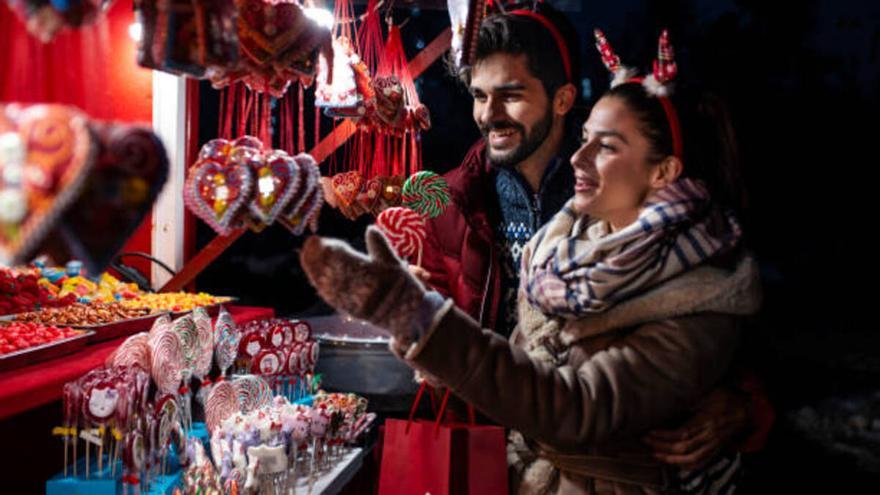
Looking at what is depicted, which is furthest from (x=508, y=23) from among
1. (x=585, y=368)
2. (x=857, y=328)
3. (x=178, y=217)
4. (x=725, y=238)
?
(x=178, y=217)

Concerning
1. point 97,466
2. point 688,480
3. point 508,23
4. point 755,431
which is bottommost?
point 97,466

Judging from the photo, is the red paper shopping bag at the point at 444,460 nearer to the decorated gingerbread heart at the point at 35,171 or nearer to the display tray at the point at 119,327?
the decorated gingerbread heart at the point at 35,171

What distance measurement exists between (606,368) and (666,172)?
1.61 feet

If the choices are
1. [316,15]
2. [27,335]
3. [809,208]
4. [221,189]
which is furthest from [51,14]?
[809,208]

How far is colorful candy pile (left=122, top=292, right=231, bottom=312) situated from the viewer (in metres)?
3.64

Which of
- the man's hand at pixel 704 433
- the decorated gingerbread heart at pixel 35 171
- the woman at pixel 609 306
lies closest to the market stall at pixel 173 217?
the decorated gingerbread heart at pixel 35 171

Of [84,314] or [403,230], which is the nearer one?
[403,230]

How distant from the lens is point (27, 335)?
2.71 m

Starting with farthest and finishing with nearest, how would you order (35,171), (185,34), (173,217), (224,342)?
(173,217) → (224,342) → (185,34) → (35,171)

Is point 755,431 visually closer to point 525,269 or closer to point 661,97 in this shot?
point 525,269

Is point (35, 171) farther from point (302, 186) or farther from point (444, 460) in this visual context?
point (444, 460)

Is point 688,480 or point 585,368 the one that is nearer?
point 585,368

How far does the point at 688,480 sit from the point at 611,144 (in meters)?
0.85

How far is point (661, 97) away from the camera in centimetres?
157
